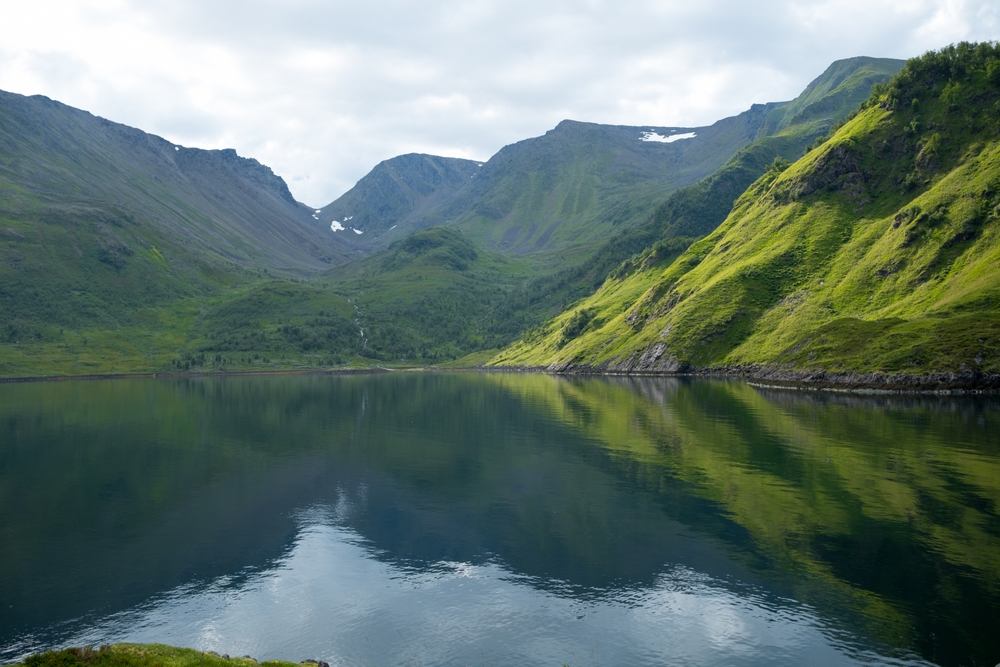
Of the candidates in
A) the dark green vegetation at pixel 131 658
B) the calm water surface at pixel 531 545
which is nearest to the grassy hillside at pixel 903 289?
the calm water surface at pixel 531 545

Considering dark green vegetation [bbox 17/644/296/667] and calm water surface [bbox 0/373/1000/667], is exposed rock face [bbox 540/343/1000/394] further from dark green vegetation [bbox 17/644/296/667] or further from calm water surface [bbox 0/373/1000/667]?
dark green vegetation [bbox 17/644/296/667]

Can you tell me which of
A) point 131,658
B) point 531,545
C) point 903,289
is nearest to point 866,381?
point 903,289

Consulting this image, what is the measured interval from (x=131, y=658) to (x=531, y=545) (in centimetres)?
2984

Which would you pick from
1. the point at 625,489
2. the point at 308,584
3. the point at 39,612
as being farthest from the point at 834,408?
the point at 39,612

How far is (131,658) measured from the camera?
25.0 metres

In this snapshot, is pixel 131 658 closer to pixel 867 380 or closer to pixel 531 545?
pixel 531 545

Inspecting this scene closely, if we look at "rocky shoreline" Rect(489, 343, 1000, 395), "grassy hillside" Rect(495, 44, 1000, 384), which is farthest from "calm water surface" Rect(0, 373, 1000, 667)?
"grassy hillside" Rect(495, 44, 1000, 384)

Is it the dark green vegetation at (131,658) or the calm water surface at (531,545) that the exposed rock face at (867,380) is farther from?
the dark green vegetation at (131,658)

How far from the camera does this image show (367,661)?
108ft

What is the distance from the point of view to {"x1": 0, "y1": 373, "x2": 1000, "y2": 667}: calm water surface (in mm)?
34656

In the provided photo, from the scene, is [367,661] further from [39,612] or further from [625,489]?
[625,489]

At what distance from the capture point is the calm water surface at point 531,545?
114 feet

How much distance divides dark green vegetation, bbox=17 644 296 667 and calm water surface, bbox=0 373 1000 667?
23.0 ft

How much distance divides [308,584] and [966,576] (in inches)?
1654
